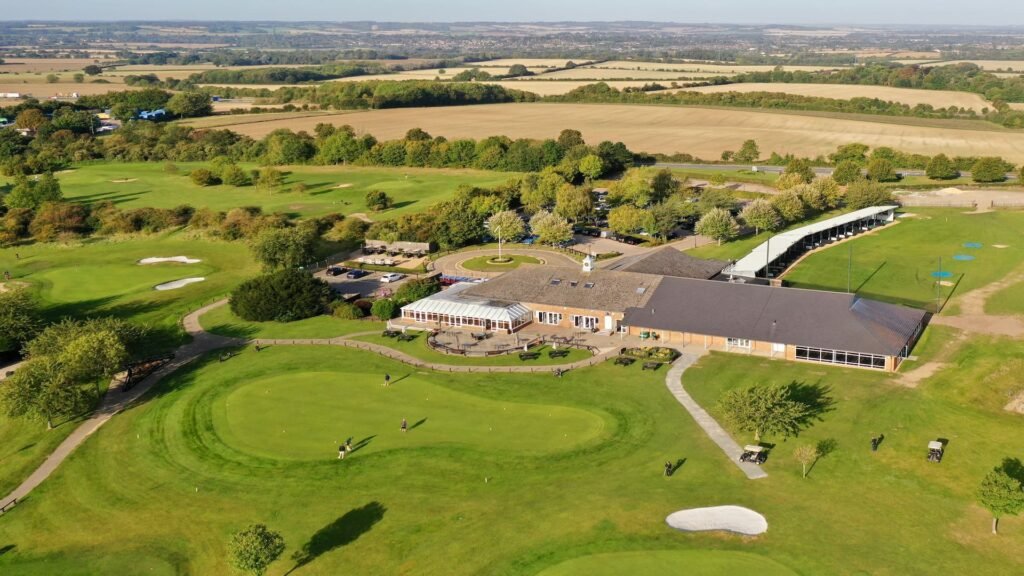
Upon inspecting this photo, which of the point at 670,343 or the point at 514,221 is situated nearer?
the point at 670,343

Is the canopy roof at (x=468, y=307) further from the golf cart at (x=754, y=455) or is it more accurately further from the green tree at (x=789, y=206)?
the green tree at (x=789, y=206)

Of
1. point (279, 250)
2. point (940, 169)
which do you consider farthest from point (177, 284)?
point (940, 169)

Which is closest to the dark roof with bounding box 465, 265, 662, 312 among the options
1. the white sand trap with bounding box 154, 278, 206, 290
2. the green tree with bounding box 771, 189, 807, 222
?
the white sand trap with bounding box 154, 278, 206, 290

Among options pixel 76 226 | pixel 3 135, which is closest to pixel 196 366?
pixel 76 226

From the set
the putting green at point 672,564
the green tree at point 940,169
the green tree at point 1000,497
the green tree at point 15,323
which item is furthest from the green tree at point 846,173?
the green tree at point 15,323

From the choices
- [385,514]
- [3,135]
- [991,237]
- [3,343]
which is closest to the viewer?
[385,514]

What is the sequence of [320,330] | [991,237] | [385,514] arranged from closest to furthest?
[385,514] < [320,330] < [991,237]

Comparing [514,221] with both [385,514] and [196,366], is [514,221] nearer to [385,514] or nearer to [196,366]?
[196,366]

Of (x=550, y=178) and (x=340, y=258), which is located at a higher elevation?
(x=550, y=178)
